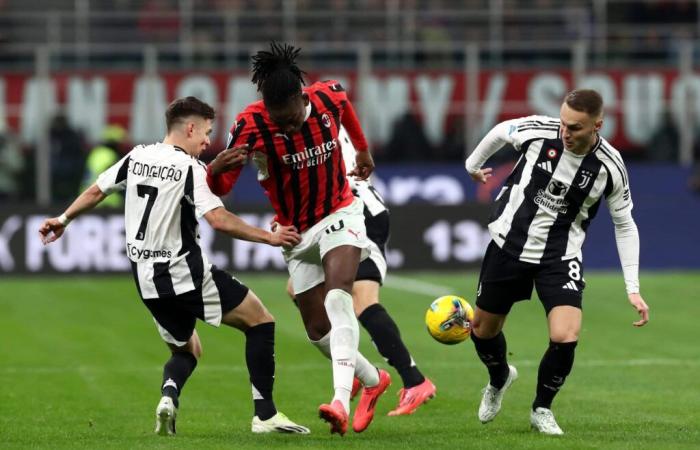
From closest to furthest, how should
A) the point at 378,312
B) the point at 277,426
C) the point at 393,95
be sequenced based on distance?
the point at 277,426 < the point at 378,312 < the point at 393,95

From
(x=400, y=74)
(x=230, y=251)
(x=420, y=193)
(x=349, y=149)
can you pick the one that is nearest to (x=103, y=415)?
(x=349, y=149)

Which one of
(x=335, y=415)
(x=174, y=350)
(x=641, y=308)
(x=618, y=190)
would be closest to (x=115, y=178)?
(x=174, y=350)

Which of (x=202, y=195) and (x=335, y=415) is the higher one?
(x=202, y=195)

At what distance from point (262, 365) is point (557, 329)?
178 cm

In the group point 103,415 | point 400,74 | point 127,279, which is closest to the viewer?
point 103,415

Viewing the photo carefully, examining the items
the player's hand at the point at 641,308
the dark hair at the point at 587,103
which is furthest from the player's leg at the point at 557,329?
the dark hair at the point at 587,103

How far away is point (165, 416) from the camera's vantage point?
8289mm

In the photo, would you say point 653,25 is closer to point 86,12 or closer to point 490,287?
point 86,12

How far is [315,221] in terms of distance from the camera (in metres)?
8.50

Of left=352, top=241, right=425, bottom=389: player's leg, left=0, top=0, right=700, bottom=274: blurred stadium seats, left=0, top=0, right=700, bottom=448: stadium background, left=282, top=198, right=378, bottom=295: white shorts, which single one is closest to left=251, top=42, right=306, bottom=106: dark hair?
left=282, top=198, right=378, bottom=295: white shorts

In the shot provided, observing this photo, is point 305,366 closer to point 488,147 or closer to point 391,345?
point 391,345

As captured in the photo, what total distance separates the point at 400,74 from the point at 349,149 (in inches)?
655

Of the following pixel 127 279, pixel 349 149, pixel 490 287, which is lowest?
pixel 127 279

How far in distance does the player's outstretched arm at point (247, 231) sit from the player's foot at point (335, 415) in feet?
3.23
